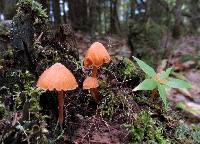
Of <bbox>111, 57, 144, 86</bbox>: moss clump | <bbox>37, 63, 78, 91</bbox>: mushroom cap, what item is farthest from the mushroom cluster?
<bbox>111, 57, 144, 86</bbox>: moss clump

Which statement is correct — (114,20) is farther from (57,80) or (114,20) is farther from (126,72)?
(57,80)

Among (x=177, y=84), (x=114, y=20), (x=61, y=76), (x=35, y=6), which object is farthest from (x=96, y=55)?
(x=114, y=20)

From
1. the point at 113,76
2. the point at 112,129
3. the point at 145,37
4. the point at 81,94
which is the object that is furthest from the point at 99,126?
the point at 145,37

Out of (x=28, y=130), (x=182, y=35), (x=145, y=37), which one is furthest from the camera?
(x=182, y=35)

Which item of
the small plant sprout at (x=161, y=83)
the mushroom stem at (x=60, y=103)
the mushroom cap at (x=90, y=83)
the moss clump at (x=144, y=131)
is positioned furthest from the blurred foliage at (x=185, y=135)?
the mushroom stem at (x=60, y=103)

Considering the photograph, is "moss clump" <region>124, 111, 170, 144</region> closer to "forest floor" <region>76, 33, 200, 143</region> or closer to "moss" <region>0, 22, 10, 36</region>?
"forest floor" <region>76, 33, 200, 143</region>

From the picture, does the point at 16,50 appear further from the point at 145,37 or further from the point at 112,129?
Answer: the point at 145,37
